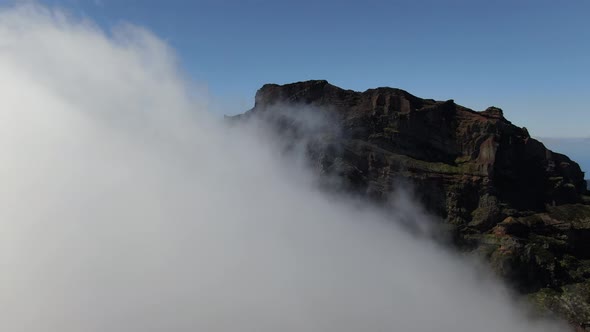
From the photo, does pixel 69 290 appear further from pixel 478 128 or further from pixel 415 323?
pixel 478 128

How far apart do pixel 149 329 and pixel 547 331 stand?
441 feet

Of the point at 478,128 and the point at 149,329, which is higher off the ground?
the point at 478,128

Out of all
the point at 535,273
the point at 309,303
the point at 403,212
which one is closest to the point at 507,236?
the point at 535,273

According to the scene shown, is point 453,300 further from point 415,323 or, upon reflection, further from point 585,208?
point 585,208

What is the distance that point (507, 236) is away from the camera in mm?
169625

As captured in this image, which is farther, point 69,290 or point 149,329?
point 69,290

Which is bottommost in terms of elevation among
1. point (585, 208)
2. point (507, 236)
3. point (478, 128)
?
point (507, 236)

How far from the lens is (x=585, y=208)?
7343 inches

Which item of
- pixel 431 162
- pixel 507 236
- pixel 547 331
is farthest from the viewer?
pixel 431 162

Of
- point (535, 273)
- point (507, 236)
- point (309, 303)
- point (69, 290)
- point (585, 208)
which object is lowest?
point (69, 290)

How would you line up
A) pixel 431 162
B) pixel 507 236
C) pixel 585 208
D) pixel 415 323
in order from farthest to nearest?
pixel 431 162 → pixel 585 208 → pixel 507 236 → pixel 415 323

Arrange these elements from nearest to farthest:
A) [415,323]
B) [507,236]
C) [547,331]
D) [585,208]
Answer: [547,331] → [415,323] → [507,236] → [585,208]

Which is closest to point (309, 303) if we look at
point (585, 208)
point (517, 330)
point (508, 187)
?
point (517, 330)

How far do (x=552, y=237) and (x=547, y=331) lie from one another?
4229 centimetres
